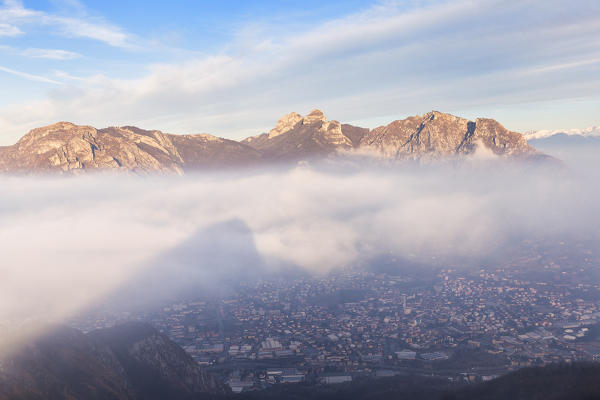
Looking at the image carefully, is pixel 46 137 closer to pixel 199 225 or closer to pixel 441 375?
pixel 199 225

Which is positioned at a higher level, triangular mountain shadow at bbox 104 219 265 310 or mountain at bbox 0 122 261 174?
mountain at bbox 0 122 261 174

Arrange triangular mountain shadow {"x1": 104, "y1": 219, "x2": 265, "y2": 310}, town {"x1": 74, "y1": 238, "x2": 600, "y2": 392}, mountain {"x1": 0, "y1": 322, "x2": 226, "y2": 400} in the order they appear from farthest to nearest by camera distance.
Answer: triangular mountain shadow {"x1": 104, "y1": 219, "x2": 265, "y2": 310}, town {"x1": 74, "y1": 238, "x2": 600, "y2": 392}, mountain {"x1": 0, "y1": 322, "x2": 226, "y2": 400}

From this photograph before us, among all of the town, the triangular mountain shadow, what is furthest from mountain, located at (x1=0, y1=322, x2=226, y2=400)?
the triangular mountain shadow

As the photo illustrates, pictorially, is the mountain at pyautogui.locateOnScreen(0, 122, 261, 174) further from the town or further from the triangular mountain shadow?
the town

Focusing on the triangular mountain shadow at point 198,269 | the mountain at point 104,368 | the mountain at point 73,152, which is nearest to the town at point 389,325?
Answer: the mountain at point 104,368

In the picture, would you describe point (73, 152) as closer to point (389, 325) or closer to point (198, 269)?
point (198, 269)

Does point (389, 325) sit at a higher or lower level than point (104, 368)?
lower

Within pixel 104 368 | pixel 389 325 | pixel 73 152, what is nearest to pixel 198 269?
pixel 73 152
